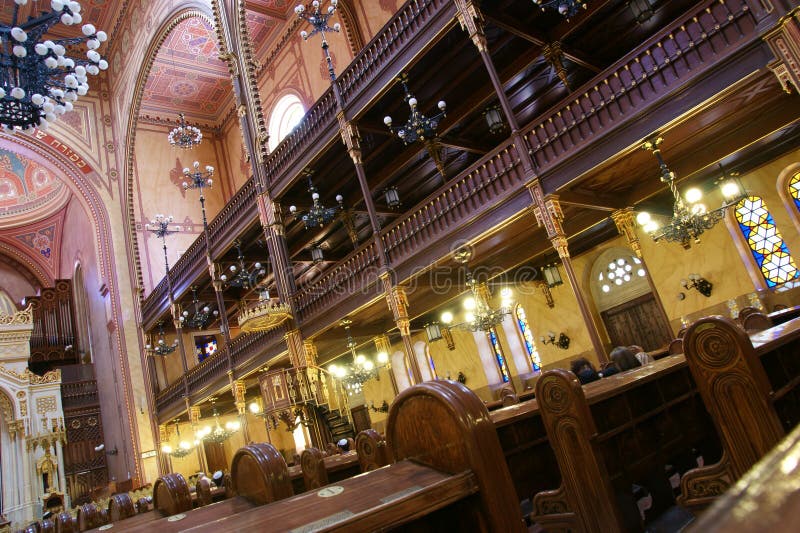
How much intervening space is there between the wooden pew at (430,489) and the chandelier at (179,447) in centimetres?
1912

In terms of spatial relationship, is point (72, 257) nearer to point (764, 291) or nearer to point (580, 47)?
point (580, 47)

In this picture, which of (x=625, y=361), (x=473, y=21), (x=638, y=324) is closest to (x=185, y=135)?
(x=473, y=21)

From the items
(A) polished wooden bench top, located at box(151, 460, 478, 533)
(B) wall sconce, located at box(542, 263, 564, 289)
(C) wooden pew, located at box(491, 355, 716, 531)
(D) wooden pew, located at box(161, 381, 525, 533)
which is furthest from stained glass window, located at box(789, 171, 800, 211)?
(A) polished wooden bench top, located at box(151, 460, 478, 533)

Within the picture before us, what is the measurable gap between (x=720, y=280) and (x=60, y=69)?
49.5 feet

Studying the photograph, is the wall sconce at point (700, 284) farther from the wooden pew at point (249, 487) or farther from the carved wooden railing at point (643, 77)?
the wooden pew at point (249, 487)

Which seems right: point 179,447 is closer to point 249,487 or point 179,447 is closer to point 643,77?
point 643,77

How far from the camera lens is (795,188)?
11539mm

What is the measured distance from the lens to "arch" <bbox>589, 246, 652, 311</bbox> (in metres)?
14.6

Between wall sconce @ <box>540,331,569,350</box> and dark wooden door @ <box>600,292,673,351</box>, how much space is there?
1.24m

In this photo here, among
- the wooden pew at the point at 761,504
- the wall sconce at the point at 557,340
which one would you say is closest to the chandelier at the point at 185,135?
the wall sconce at the point at 557,340

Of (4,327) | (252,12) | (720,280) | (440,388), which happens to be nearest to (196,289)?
(4,327)

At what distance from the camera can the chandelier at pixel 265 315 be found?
43.0 ft

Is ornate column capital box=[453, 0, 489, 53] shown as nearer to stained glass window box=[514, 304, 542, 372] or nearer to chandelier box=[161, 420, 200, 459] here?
stained glass window box=[514, 304, 542, 372]

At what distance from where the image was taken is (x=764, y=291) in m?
11.7
